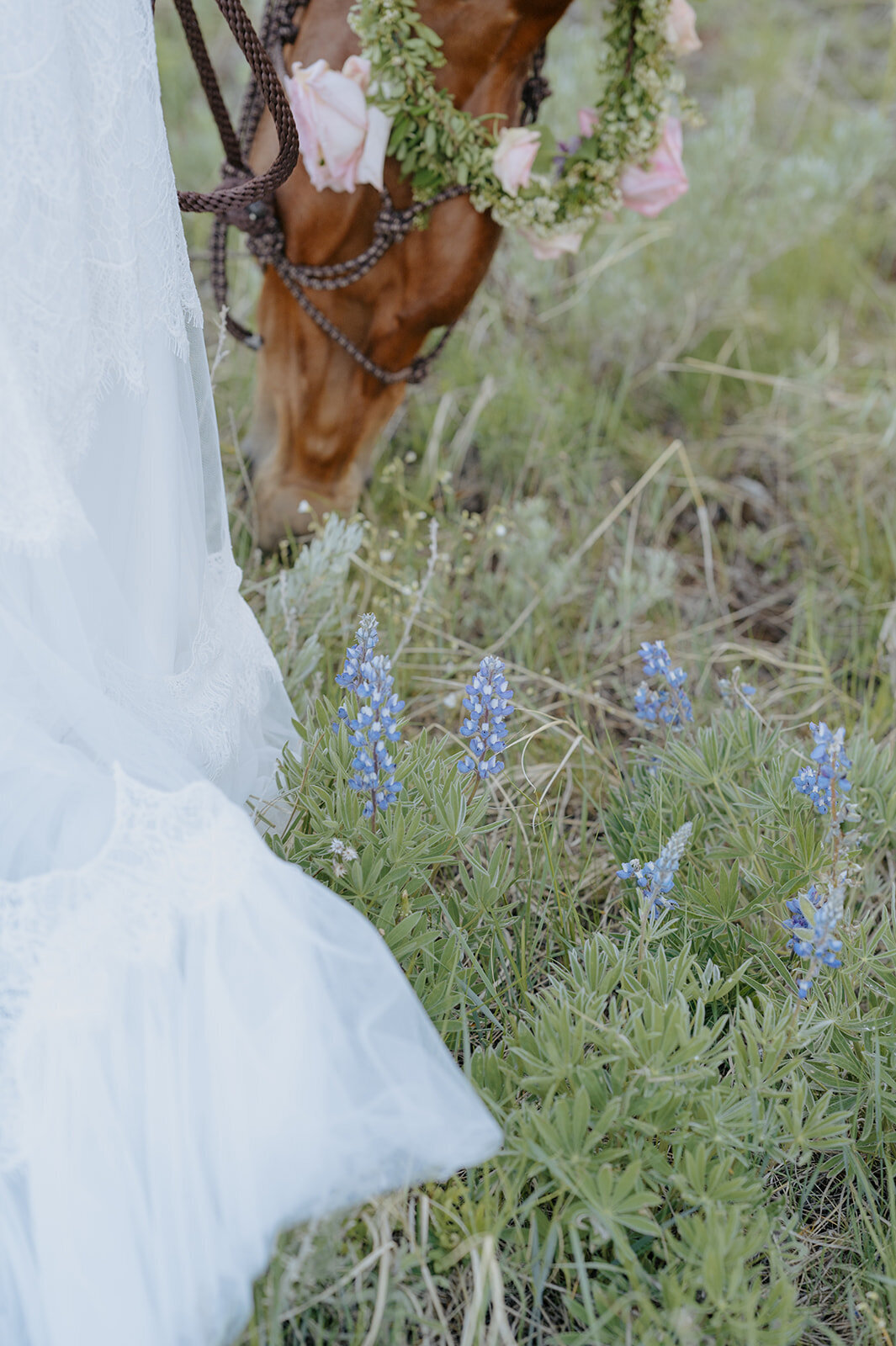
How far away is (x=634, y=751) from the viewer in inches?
67.7

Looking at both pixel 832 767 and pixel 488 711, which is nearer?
pixel 832 767

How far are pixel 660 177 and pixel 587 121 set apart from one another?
172 mm

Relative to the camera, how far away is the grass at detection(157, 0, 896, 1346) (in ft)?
3.42

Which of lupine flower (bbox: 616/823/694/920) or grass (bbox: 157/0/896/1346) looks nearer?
grass (bbox: 157/0/896/1346)

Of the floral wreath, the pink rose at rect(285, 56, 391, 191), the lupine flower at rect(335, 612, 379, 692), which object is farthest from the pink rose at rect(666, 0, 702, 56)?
the lupine flower at rect(335, 612, 379, 692)

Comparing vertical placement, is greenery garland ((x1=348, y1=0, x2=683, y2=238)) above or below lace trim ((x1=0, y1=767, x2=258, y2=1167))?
above

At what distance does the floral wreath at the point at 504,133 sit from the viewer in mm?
1583

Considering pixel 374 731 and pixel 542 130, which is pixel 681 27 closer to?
pixel 542 130

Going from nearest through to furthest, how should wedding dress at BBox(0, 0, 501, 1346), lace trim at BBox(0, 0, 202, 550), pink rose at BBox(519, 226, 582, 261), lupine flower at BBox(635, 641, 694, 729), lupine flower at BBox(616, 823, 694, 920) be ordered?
wedding dress at BBox(0, 0, 501, 1346) → lace trim at BBox(0, 0, 202, 550) → lupine flower at BBox(616, 823, 694, 920) → lupine flower at BBox(635, 641, 694, 729) → pink rose at BBox(519, 226, 582, 261)

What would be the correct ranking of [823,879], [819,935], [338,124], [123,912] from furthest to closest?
1. [338,124]
2. [823,879]
3. [819,935]
4. [123,912]

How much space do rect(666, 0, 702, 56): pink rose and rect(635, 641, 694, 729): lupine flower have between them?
1.05 meters

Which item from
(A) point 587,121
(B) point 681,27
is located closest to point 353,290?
(A) point 587,121

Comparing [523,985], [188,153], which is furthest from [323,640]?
[188,153]

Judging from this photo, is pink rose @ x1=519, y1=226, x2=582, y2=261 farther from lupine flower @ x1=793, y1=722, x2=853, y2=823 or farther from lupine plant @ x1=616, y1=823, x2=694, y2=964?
lupine plant @ x1=616, y1=823, x2=694, y2=964
